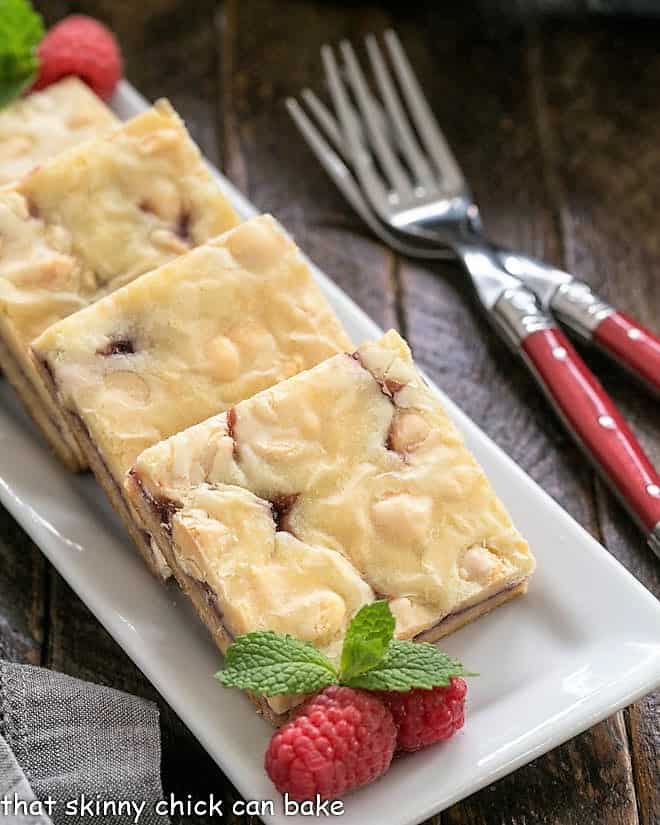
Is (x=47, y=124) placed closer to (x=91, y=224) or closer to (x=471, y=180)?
(x=91, y=224)

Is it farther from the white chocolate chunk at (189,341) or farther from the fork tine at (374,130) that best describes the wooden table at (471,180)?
the white chocolate chunk at (189,341)

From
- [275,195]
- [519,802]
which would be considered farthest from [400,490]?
[275,195]

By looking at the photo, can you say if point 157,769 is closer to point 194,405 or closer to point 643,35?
point 194,405

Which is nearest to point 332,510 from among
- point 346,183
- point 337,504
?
point 337,504

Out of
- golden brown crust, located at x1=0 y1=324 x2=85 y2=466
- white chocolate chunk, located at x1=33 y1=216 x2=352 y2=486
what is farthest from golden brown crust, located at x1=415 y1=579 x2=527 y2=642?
golden brown crust, located at x1=0 y1=324 x2=85 y2=466

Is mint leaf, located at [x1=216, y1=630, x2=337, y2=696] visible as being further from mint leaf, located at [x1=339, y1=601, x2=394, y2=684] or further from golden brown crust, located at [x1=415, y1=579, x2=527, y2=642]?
golden brown crust, located at [x1=415, y1=579, x2=527, y2=642]

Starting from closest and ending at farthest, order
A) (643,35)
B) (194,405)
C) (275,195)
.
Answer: (194,405) → (275,195) → (643,35)
